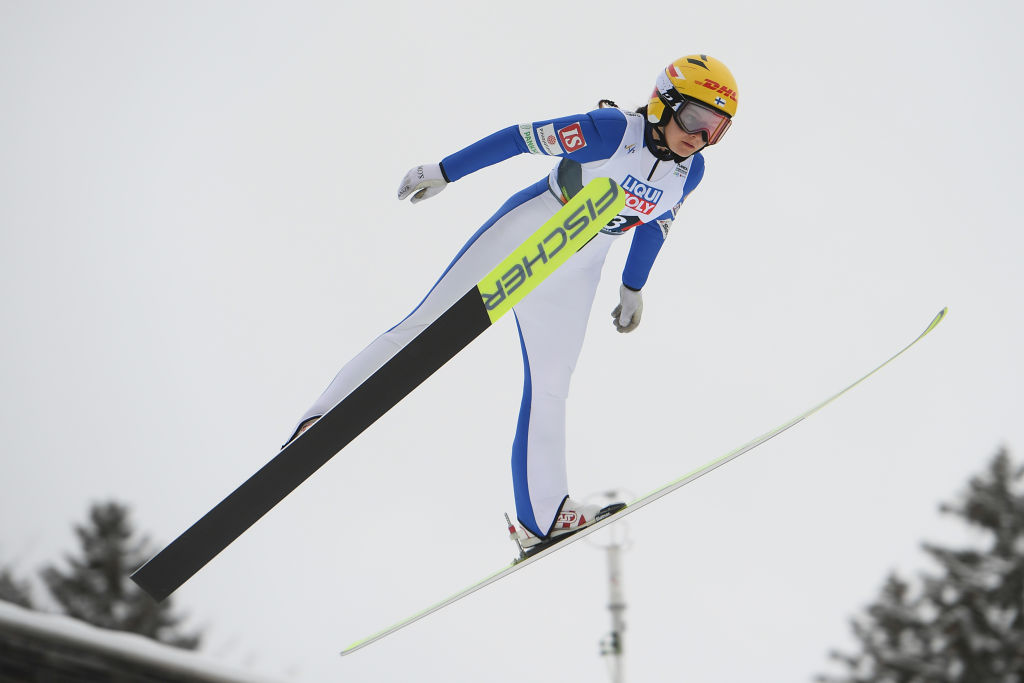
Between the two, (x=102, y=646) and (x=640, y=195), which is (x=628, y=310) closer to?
(x=640, y=195)

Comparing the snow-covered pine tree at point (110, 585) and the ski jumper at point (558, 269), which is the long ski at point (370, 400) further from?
the snow-covered pine tree at point (110, 585)

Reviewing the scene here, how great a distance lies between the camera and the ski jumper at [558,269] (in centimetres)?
284

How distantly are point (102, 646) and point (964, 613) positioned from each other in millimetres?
15033

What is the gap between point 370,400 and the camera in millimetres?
2701

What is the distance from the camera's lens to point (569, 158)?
9.55 ft

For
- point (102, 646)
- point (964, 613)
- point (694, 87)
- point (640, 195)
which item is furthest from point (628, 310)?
point (964, 613)

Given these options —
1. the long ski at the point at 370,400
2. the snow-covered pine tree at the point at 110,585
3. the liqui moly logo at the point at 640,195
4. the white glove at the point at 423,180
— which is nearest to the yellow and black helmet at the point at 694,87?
the liqui moly logo at the point at 640,195

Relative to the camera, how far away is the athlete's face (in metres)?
2.77

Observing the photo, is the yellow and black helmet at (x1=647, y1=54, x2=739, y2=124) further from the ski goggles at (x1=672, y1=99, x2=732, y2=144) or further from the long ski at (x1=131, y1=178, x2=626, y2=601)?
the long ski at (x1=131, y1=178, x2=626, y2=601)

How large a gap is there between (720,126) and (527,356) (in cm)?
103

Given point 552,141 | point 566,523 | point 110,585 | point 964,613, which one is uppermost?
point 110,585

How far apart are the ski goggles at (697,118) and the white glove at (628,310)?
2.47ft

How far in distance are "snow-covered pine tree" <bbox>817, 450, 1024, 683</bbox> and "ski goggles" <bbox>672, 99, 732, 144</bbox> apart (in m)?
13.8

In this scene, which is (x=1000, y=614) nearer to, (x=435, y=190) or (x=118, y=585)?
(x=435, y=190)
